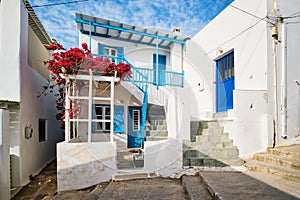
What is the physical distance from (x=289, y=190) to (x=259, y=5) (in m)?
5.09

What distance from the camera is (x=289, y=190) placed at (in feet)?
9.71

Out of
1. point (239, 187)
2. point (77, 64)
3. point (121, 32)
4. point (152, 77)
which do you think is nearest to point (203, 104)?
point (152, 77)

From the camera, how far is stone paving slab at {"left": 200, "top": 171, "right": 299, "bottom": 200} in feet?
9.04

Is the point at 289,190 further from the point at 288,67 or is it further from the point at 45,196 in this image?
the point at 45,196

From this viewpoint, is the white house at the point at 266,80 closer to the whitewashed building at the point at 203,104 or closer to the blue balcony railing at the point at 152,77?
the whitewashed building at the point at 203,104

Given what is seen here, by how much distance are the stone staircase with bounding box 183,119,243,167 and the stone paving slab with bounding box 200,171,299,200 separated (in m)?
0.66

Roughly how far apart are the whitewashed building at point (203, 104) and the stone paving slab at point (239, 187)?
92 centimetres

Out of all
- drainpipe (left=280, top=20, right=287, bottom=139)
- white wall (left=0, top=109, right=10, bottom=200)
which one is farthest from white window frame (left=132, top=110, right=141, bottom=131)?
drainpipe (left=280, top=20, right=287, bottom=139)

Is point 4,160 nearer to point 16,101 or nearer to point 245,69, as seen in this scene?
point 16,101

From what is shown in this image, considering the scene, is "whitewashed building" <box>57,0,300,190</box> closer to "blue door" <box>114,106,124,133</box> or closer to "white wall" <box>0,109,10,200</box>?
"blue door" <box>114,106,124,133</box>

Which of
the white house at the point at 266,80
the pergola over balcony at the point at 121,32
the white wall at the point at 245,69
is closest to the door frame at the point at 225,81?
the white wall at the point at 245,69

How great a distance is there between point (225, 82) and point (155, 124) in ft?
10.8

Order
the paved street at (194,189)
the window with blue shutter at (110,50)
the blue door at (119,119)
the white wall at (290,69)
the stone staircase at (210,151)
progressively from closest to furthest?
1. the paved street at (194,189)
2. the stone staircase at (210,151)
3. the white wall at (290,69)
4. the blue door at (119,119)
5. the window with blue shutter at (110,50)

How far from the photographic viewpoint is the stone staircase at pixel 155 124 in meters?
5.25
